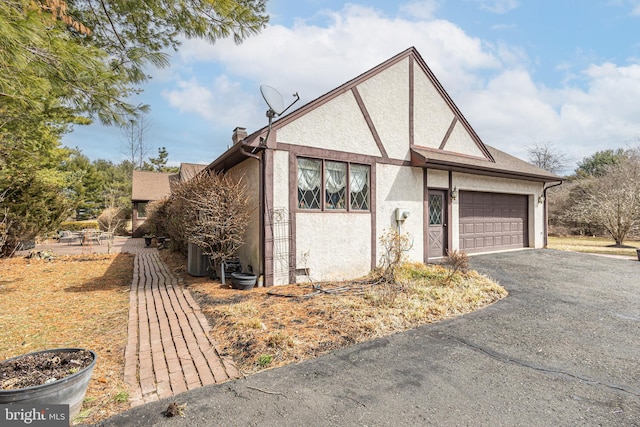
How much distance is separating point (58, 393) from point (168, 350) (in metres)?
1.52

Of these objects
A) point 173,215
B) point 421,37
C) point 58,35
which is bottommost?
point 173,215

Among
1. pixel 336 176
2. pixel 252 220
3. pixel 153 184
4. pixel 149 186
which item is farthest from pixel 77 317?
pixel 153 184

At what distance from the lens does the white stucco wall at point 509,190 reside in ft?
31.1

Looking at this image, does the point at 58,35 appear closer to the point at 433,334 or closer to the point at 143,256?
the point at 433,334

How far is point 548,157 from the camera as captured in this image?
100 ft

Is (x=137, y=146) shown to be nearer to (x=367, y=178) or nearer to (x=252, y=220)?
(x=252, y=220)

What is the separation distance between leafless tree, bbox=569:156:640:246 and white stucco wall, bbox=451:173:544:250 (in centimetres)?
773

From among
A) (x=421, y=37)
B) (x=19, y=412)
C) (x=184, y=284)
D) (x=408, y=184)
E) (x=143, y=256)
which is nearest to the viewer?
(x=19, y=412)

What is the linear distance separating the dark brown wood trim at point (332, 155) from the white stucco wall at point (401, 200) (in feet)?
0.60

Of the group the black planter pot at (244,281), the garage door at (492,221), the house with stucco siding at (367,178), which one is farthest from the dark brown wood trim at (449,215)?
the black planter pot at (244,281)

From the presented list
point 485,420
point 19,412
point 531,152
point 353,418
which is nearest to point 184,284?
point 19,412

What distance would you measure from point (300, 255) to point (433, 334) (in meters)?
3.40

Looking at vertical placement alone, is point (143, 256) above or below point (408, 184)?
below

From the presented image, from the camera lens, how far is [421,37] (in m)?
9.22
